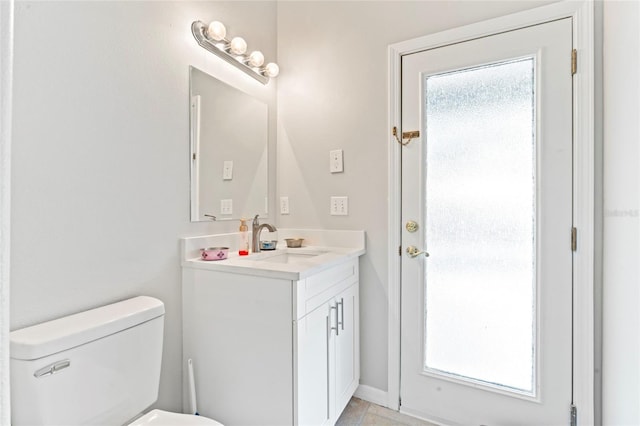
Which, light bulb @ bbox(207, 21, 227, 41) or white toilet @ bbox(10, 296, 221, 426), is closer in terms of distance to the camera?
white toilet @ bbox(10, 296, 221, 426)

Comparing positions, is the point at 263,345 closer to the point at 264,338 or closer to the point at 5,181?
the point at 264,338

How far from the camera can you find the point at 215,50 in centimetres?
166

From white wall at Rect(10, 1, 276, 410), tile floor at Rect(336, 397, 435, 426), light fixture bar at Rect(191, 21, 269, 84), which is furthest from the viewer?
tile floor at Rect(336, 397, 435, 426)

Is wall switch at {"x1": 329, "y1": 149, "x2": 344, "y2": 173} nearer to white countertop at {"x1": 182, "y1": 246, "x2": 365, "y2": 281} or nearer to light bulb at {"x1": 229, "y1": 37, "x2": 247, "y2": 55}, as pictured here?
white countertop at {"x1": 182, "y1": 246, "x2": 365, "y2": 281}

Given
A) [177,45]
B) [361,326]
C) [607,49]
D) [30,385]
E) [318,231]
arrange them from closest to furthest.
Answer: [30,385], [607,49], [177,45], [361,326], [318,231]

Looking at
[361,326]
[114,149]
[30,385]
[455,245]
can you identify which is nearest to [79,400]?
[30,385]

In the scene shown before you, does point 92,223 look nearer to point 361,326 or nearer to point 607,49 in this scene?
point 361,326

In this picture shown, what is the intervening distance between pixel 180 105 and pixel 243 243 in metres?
0.79

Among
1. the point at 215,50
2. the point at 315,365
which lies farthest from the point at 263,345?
the point at 215,50

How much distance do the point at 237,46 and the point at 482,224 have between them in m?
1.64

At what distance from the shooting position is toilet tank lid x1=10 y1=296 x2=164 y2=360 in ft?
2.86

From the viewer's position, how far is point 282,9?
216 cm

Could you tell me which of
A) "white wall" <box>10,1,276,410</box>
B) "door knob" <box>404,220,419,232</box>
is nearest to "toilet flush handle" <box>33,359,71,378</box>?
"white wall" <box>10,1,276,410</box>

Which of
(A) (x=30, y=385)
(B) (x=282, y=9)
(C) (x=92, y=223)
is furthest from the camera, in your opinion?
(B) (x=282, y=9)
